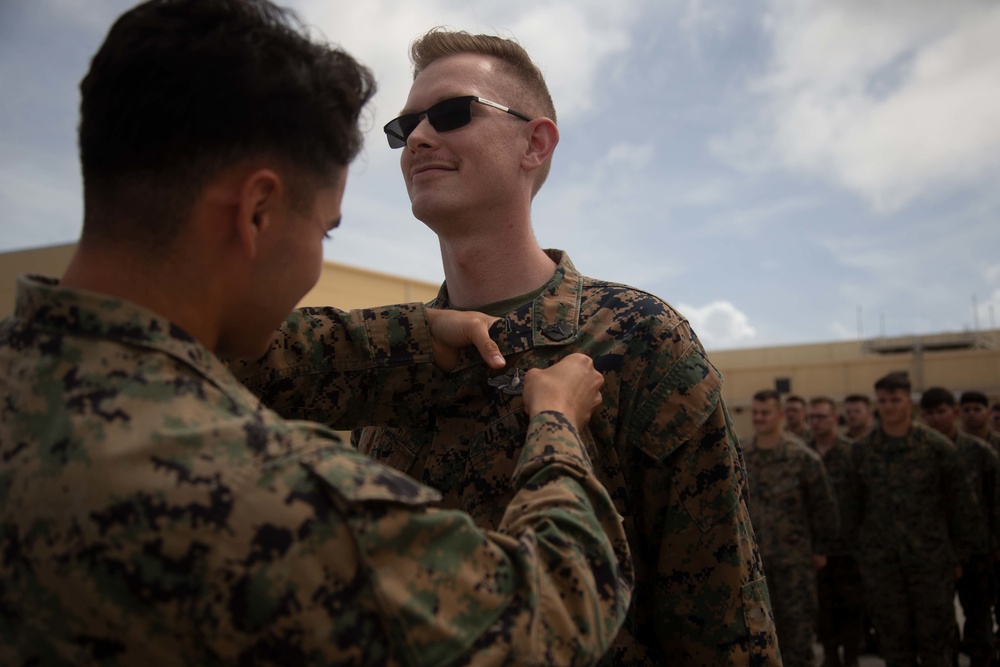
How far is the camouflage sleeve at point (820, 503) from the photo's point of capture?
8406mm

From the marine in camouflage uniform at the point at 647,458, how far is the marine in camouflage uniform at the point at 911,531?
21.9ft

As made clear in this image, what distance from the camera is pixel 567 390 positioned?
6.24ft

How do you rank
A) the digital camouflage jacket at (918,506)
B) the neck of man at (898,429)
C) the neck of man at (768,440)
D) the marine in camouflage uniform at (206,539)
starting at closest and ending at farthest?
1. the marine in camouflage uniform at (206,539)
2. the digital camouflage jacket at (918,506)
3. the neck of man at (898,429)
4. the neck of man at (768,440)

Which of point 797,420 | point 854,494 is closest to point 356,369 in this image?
point 854,494

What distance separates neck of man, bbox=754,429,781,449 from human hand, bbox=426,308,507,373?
7050mm

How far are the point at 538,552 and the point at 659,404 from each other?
3.28 feet

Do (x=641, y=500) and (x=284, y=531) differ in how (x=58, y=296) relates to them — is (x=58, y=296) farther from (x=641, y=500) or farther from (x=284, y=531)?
(x=641, y=500)

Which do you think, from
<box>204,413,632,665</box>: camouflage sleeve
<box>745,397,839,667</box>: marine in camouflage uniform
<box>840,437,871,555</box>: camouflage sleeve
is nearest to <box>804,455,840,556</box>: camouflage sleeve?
<box>745,397,839,667</box>: marine in camouflage uniform

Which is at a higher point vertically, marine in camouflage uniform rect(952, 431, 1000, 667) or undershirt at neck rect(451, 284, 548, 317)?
undershirt at neck rect(451, 284, 548, 317)

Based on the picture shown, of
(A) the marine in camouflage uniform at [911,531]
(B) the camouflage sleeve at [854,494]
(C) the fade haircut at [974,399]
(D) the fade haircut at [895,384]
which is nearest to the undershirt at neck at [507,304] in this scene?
(A) the marine in camouflage uniform at [911,531]

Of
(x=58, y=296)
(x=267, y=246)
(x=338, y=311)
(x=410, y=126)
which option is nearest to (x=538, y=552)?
(x=267, y=246)

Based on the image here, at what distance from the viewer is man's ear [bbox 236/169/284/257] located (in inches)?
53.4

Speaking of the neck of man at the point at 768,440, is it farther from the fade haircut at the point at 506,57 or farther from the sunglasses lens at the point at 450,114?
the sunglasses lens at the point at 450,114

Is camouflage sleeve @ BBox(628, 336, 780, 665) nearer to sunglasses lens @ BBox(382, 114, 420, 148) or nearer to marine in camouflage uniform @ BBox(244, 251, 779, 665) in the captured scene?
marine in camouflage uniform @ BBox(244, 251, 779, 665)
